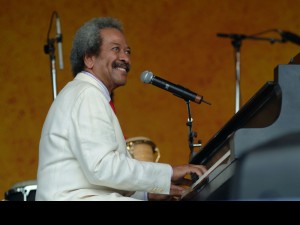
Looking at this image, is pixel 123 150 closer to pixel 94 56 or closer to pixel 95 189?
pixel 95 189

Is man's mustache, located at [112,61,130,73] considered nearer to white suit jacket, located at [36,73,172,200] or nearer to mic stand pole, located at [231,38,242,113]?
white suit jacket, located at [36,73,172,200]

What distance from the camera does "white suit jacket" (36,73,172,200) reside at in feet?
9.66

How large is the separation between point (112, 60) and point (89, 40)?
149mm

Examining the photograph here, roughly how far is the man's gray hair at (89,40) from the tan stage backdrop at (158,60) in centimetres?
278

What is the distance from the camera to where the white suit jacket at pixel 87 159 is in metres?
2.94

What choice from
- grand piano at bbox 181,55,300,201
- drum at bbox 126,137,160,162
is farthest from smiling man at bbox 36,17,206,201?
drum at bbox 126,137,160,162

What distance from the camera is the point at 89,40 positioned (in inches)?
138

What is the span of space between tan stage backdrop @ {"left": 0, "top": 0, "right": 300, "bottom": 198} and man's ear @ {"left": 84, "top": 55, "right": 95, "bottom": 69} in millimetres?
2866

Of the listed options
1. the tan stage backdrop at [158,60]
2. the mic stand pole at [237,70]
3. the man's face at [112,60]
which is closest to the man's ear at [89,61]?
the man's face at [112,60]

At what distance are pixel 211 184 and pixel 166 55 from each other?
3837 millimetres

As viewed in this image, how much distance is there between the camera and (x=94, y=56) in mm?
3480

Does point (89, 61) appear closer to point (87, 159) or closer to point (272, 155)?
point (87, 159)

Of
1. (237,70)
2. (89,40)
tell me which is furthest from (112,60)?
(237,70)
